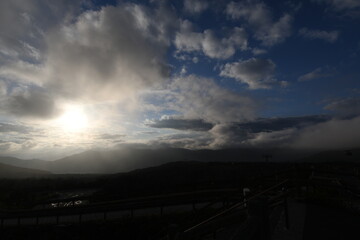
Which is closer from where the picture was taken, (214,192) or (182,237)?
(182,237)

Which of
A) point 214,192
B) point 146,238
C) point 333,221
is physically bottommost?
point 146,238

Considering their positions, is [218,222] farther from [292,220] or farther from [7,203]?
[7,203]

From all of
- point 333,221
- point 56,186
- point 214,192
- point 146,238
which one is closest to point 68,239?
point 146,238

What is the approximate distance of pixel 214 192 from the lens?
1376cm

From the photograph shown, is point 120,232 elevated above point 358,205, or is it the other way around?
point 358,205

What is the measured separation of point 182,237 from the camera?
4.05 m

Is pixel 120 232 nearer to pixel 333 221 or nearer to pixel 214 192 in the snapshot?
pixel 214 192

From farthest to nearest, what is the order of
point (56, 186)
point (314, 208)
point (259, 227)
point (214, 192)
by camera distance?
point (56, 186) → point (214, 192) → point (314, 208) → point (259, 227)

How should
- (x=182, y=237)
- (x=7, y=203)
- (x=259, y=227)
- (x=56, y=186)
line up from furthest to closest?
(x=56, y=186) < (x=7, y=203) < (x=259, y=227) < (x=182, y=237)

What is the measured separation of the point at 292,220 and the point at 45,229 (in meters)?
14.1

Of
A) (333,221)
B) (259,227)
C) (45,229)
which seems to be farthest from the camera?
(45,229)

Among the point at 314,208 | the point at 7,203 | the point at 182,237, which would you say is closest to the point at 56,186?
the point at 7,203

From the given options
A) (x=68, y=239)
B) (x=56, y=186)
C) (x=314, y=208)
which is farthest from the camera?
(x=56, y=186)

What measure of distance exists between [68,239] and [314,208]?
12.9m
